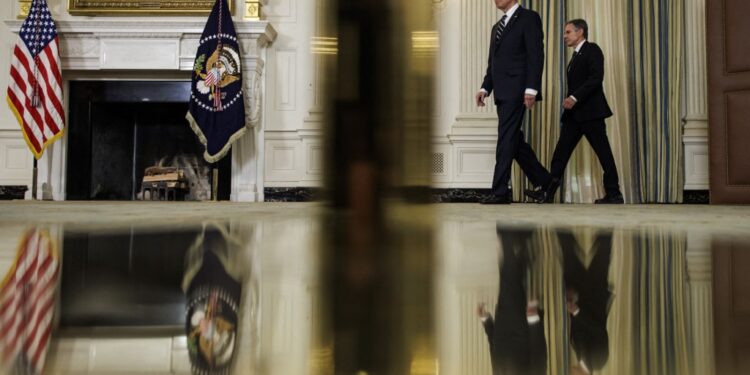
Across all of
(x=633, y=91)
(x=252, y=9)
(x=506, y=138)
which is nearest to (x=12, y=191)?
(x=252, y=9)

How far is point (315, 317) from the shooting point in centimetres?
19

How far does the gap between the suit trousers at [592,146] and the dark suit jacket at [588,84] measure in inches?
2.1

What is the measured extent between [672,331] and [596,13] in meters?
4.13

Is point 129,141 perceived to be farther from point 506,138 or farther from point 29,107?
point 506,138

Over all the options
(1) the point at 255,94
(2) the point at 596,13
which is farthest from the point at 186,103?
(2) the point at 596,13

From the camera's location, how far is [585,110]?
3.33 metres

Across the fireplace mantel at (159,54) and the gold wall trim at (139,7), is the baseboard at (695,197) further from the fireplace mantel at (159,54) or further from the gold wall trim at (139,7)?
the gold wall trim at (139,7)

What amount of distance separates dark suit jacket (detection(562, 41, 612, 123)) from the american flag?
10.1 ft

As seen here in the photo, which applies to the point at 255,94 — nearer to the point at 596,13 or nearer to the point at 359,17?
the point at 596,13

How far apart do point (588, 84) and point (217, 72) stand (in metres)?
2.16

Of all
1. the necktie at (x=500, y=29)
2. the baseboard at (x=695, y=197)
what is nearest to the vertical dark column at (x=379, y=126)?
the necktie at (x=500, y=29)

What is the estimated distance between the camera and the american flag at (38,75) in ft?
12.1

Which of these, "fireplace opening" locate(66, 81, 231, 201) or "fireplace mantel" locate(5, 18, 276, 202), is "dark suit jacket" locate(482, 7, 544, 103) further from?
"fireplace opening" locate(66, 81, 231, 201)

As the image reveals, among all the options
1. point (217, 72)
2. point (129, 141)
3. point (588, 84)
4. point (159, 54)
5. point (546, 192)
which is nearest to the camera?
point (588, 84)
